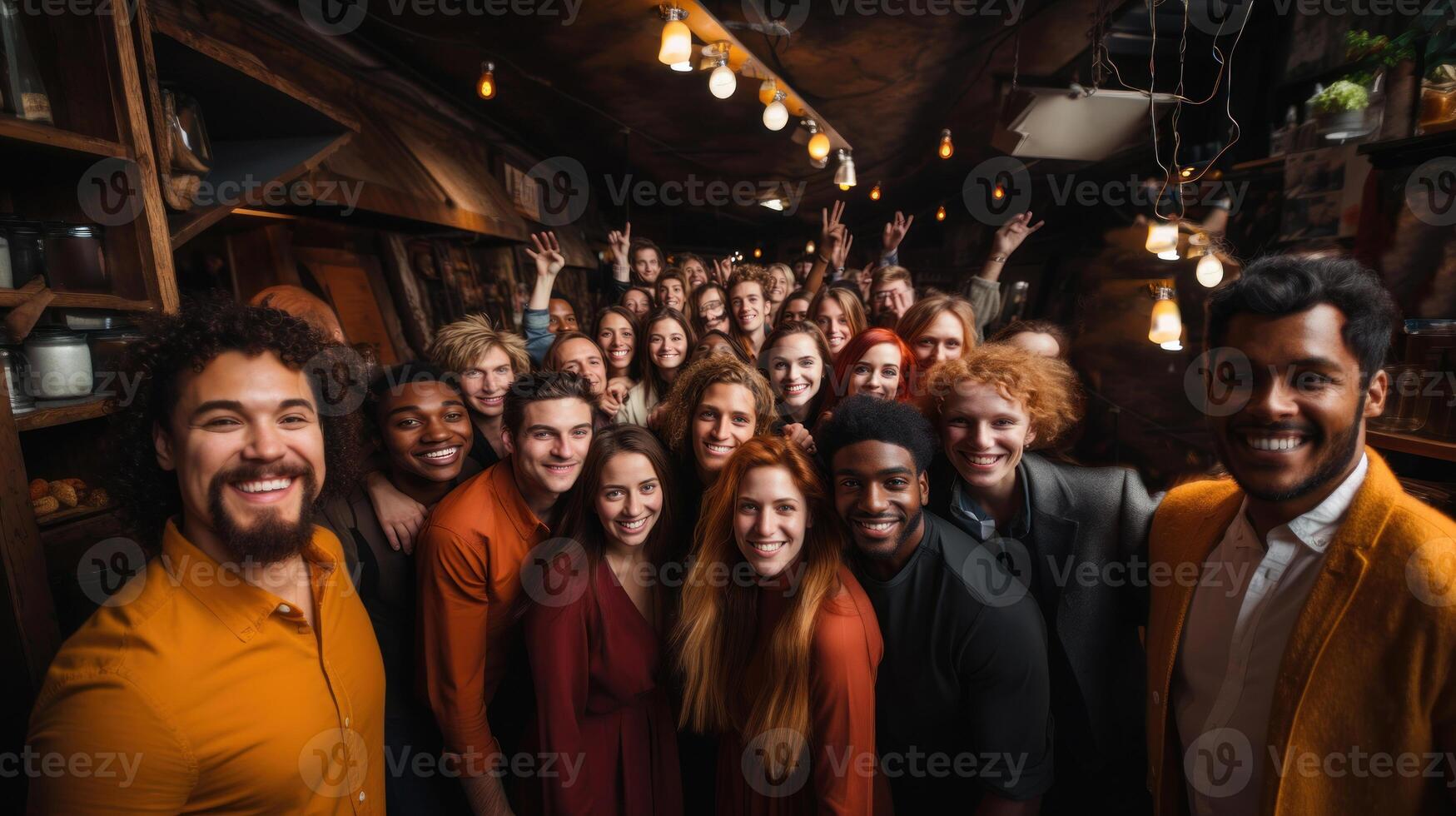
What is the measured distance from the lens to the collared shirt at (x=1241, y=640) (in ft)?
4.71

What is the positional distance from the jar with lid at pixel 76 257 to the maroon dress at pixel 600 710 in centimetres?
177

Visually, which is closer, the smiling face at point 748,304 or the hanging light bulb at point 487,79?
the smiling face at point 748,304

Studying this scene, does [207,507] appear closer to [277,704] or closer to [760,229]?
[277,704]

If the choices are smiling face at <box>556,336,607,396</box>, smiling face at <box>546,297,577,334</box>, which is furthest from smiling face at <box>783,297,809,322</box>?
smiling face at <box>546,297,577,334</box>

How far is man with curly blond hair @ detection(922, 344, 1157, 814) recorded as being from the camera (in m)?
2.18

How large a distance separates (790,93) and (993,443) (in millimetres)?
4264

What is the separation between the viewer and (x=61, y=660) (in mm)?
1261

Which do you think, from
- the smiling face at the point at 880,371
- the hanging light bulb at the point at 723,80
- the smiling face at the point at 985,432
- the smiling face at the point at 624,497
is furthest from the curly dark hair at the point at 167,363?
the hanging light bulb at the point at 723,80

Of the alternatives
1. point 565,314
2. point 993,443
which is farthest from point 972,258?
point 993,443

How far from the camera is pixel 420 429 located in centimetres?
251

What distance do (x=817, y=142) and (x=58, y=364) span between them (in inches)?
206

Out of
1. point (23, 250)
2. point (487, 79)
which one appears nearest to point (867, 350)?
point (23, 250)

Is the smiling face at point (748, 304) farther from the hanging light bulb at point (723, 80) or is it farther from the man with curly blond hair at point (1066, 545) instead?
the man with curly blond hair at point (1066, 545)

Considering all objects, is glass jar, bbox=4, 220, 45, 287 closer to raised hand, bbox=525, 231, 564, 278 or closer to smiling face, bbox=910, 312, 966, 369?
raised hand, bbox=525, 231, 564, 278
